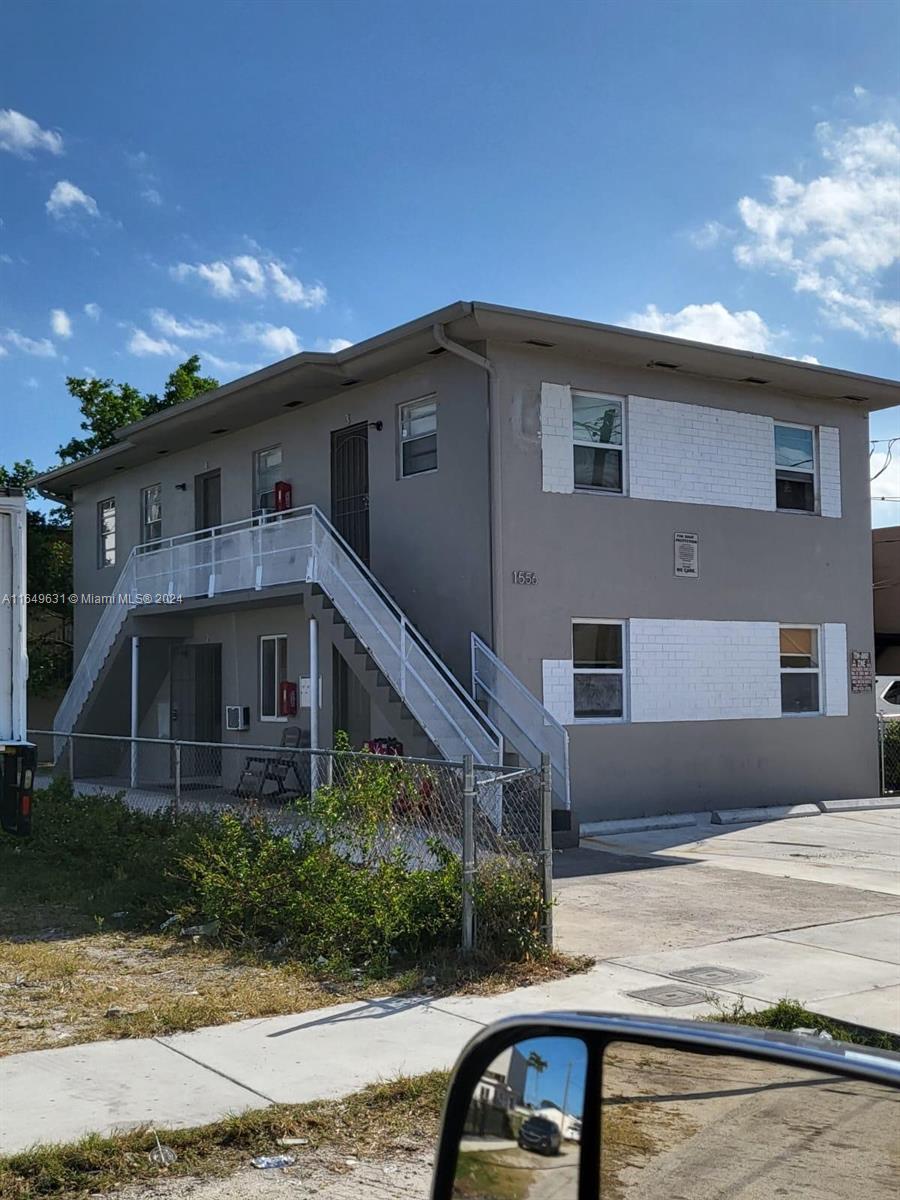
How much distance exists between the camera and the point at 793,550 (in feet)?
65.5

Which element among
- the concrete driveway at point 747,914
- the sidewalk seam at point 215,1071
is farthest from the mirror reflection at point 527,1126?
the concrete driveway at point 747,914

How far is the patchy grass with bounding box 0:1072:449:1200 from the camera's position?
16.4 feet

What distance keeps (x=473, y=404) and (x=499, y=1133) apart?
15.5 metres

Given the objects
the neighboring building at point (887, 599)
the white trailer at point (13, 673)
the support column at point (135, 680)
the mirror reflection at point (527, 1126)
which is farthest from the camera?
the neighboring building at point (887, 599)

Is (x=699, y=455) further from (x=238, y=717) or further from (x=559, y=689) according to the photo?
(x=238, y=717)

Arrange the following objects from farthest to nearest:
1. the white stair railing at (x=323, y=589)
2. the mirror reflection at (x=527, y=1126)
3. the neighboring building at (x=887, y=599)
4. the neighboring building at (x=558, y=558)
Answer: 1. the neighboring building at (x=887, y=599)
2. the neighboring building at (x=558, y=558)
3. the white stair railing at (x=323, y=589)
4. the mirror reflection at (x=527, y=1126)

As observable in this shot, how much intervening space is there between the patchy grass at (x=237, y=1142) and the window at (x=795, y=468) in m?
15.5

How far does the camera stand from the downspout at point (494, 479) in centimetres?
1648

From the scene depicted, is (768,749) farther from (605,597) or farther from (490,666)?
(490,666)

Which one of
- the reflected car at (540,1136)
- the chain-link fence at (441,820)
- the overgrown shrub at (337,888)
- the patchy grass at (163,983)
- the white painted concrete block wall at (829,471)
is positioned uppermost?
the white painted concrete block wall at (829,471)

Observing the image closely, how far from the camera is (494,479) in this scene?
1666 cm

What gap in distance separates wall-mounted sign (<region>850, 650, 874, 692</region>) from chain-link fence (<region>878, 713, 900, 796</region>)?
679 millimetres

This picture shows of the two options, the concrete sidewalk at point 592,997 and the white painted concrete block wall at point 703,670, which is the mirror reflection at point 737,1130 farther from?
the white painted concrete block wall at point 703,670

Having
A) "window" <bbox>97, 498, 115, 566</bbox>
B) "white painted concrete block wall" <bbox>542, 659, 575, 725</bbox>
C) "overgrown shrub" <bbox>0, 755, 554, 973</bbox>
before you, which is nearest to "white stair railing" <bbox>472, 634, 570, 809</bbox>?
"white painted concrete block wall" <bbox>542, 659, 575, 725</bbox>
